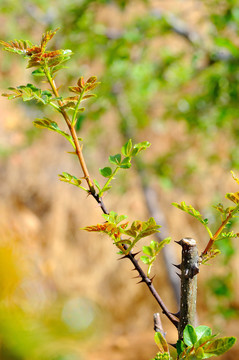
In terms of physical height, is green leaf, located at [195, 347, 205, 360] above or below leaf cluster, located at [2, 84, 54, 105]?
below

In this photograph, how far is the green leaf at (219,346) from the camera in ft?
1.87

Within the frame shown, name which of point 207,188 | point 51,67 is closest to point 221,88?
point 51,67

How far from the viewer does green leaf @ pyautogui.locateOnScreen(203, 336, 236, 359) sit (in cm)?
57

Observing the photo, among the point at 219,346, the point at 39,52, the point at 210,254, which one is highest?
the point at 39,52

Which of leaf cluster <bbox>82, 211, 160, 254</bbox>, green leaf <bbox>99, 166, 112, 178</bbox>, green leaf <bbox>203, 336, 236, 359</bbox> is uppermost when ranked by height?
green leaf <bbox>99, 166, 112, 178</bbox>

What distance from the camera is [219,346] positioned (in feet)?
1.89

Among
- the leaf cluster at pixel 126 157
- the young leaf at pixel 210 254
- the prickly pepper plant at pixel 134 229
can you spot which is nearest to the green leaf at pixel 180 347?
the prickly pepper plant at pixel 134 229

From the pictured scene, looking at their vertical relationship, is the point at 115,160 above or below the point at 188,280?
above

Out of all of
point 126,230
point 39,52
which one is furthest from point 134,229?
point 39,52

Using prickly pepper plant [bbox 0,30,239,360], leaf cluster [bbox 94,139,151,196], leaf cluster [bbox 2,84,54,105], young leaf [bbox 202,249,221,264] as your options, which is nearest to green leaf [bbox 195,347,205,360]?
prickly pepper plant [bbox 0,30,239,360]

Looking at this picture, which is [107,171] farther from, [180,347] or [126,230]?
[180,347]

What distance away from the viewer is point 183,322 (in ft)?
2.04

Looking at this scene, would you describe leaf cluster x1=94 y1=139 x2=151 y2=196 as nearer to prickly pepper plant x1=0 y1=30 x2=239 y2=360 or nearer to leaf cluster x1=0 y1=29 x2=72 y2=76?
prickly pepper plant x1=0 y1=30 x2=239 y2=360

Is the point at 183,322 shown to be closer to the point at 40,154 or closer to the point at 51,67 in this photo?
the point at 51,67
